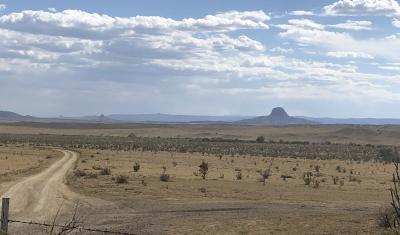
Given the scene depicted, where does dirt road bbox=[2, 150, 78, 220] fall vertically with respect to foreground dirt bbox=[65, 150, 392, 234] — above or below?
below

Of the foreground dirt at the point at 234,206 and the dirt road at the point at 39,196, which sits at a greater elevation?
the foreground dirt at the point at 234,206

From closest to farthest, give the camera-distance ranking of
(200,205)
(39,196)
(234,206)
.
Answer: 1. (234,206)
2. (200,205)
3. (39,196)

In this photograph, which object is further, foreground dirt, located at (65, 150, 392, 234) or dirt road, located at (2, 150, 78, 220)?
dirt road, located at (2, 150, 78, 220)

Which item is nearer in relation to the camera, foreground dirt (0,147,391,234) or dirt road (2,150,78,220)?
foreground dirt (0,147,391,234)

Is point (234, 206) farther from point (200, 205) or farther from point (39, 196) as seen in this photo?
point (39, 196)

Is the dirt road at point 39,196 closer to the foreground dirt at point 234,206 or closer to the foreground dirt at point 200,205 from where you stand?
the foreground dirt at point 200,205

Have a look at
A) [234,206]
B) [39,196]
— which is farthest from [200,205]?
[39,196]

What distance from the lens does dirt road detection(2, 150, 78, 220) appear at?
23.6 m

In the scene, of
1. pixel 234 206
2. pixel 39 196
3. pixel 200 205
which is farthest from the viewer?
pixel 39 196

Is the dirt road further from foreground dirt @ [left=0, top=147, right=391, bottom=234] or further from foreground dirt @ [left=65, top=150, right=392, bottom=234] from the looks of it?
foreground dirt @ [left=65, top=150, right=392, bottom=234]

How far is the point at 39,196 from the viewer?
94.2ft

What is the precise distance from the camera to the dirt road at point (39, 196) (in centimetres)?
2364

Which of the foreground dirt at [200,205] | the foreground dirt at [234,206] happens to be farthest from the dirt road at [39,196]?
the foreground dirt at [234,206]

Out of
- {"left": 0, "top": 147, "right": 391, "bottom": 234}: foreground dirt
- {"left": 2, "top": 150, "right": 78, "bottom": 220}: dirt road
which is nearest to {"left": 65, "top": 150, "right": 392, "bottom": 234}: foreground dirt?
{"left": 0, "top": 147, "right": 391, "bottom": 234}: foreground dirt
